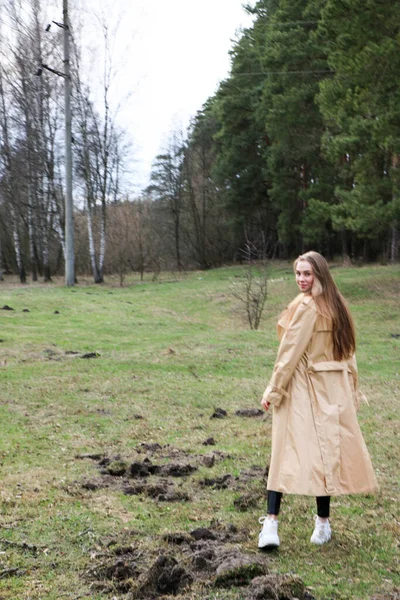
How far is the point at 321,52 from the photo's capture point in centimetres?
2931

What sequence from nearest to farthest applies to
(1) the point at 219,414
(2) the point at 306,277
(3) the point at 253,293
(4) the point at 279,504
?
(4) the point at 279,504 < (2) the point at 306,277 < (1) the point at 219,414 < (3) the point at 253,293

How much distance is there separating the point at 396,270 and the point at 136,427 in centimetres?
2350

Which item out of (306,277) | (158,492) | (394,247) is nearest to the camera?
(306,277)

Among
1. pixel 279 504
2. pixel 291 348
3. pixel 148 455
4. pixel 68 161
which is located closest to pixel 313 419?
pixel 291 348

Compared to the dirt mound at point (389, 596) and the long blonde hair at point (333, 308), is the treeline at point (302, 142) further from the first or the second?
the dirt mound at point (389, 596)

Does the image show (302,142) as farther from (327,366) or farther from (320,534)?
(320,534)

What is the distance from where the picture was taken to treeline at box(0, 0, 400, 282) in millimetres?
21000

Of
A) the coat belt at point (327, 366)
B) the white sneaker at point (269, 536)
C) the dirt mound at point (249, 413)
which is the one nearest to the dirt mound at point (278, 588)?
the white sneaker at point (269, 536)

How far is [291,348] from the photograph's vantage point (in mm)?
4250

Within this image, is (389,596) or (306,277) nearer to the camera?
(389,596)

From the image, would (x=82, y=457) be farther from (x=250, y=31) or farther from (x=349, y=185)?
(x=250, y=31)

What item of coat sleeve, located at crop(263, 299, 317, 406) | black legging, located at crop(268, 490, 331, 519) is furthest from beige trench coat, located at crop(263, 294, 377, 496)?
black legging, located at crop(268, 490, 331, 519)

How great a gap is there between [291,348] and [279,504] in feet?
3.36

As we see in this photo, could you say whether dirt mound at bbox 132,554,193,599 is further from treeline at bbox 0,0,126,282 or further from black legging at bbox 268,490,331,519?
treeline at bbox 0,0,126,282
